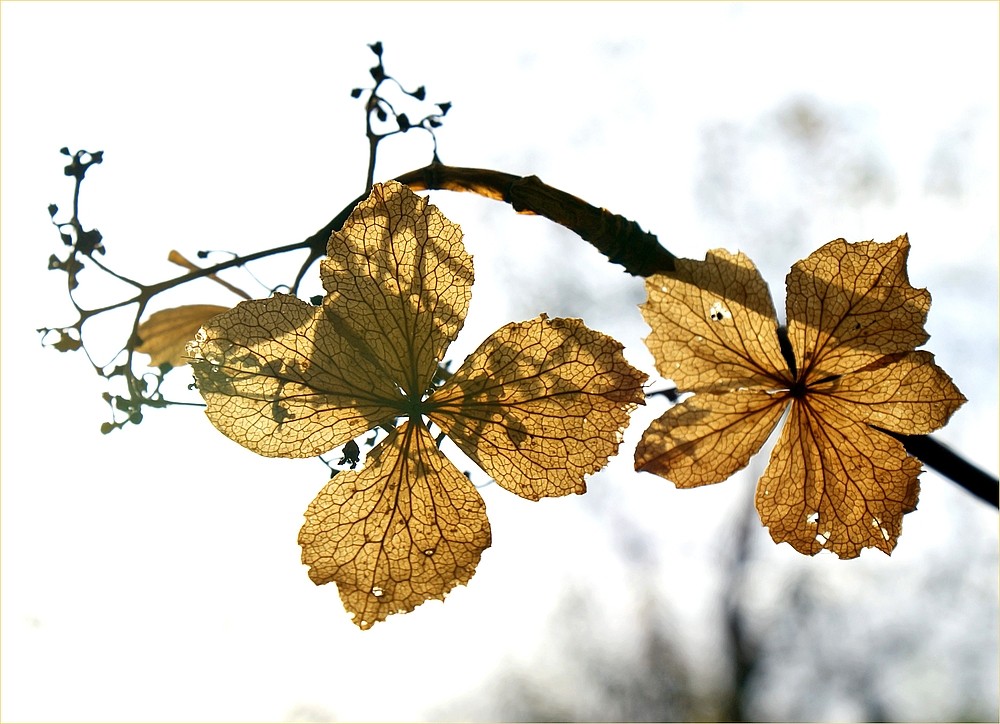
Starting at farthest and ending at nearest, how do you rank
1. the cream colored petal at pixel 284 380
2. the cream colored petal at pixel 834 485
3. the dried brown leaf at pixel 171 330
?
the dried brown leaf at pixel 171 330
the cream colored petal at pixel 834 485
the cream colored petal at pixel 284 380

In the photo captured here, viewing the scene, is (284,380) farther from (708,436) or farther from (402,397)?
(708,436)

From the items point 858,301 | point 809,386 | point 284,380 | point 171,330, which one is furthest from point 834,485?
point 171,330

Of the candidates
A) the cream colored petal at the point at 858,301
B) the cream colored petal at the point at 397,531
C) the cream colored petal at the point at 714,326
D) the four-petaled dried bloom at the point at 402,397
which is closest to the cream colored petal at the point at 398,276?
the four-petaled dried bloom at the point at 402,397

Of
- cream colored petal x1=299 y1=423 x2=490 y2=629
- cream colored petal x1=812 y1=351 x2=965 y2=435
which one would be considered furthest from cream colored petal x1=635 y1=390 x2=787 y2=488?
cream colored petal x1=299 y1=423 x2=490 y2=629

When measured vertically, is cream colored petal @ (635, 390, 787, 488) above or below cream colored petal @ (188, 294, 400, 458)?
below

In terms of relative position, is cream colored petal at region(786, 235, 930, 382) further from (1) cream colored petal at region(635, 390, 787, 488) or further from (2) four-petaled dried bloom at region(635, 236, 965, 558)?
(1) cream colored petal at region(635, 390, 787, 488)

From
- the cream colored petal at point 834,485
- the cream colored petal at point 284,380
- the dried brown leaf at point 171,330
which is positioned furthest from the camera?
the dried brown leaf at point 171,330

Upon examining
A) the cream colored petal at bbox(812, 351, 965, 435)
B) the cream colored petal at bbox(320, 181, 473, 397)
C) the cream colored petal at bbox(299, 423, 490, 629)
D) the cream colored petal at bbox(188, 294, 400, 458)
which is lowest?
the cream colored petal at bbox(299, 423, 490, 629)

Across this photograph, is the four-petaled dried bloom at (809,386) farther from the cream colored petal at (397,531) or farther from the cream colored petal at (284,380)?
the cream colored petal at (284,380)
